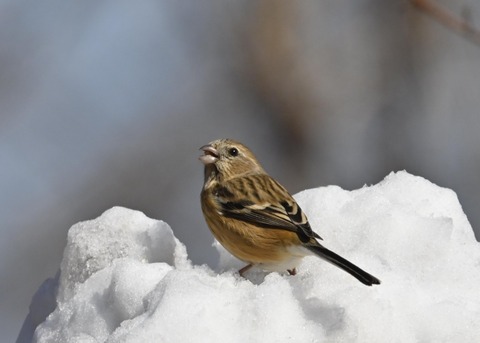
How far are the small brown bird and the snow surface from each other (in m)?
0.06

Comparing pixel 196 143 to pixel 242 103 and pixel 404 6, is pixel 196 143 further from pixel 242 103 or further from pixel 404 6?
pixel 404 6

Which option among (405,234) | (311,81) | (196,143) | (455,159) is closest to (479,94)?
(455,159)

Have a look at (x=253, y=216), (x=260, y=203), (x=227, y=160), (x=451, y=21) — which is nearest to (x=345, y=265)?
(x=253, y=216)

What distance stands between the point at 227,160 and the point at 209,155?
0.34 ft

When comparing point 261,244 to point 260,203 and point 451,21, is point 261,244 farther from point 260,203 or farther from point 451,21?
point 451,21

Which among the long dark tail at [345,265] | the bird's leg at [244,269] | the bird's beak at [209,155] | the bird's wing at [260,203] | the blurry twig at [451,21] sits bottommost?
the bird's wing at [260,203]

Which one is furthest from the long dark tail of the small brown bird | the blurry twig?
the blurry twig

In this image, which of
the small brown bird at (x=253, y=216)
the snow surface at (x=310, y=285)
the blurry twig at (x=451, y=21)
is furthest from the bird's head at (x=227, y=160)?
the snow surface at (x=310, y=285)

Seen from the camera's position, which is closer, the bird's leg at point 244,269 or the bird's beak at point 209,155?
the bird's leg at point 244,269

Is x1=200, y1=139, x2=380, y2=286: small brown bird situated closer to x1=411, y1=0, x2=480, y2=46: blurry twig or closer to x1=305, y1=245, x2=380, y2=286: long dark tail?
x1=305, y1=245, x2=380, y2=286: long dark tail

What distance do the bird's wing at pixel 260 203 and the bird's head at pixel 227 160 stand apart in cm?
9

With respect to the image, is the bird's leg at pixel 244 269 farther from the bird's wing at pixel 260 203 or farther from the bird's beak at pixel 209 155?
the bird's beak at pixel 209 155

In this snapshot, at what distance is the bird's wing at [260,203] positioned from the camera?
14.8ft

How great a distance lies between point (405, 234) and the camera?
11.9 ft
